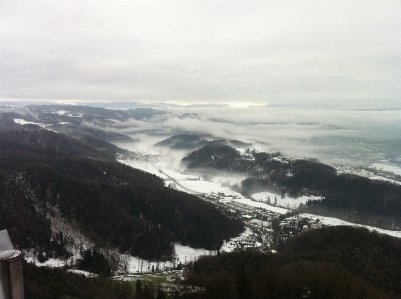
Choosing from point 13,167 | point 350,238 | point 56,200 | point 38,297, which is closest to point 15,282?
point 38,297

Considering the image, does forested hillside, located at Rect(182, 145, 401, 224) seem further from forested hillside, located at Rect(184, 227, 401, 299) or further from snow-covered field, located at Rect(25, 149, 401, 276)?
forested hillside, located at Rect(184, 227, 401, 299)

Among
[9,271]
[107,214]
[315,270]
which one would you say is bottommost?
[107,214]

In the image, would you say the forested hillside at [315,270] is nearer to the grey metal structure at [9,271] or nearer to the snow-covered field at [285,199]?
the grey metal structure at [9,271]

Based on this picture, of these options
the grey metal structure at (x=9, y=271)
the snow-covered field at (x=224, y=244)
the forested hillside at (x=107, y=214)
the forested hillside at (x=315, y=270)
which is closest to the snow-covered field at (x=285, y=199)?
the snow-covered field at (x=224, y=244)

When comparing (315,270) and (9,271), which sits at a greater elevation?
(9,271)

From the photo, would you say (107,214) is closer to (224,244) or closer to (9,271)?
(224,244)

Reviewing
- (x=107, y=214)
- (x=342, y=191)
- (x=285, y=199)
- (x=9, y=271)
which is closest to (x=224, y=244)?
(x=107, y=214)

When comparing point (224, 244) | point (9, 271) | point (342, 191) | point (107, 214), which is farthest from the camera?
point (342, 191)

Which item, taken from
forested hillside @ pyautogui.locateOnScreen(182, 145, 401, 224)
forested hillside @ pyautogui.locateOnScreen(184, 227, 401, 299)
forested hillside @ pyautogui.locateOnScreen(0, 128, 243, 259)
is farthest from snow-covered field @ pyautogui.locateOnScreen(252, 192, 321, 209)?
forested hillside @ pyautogui.locateOnScreen(184, 227, 401, 299)
